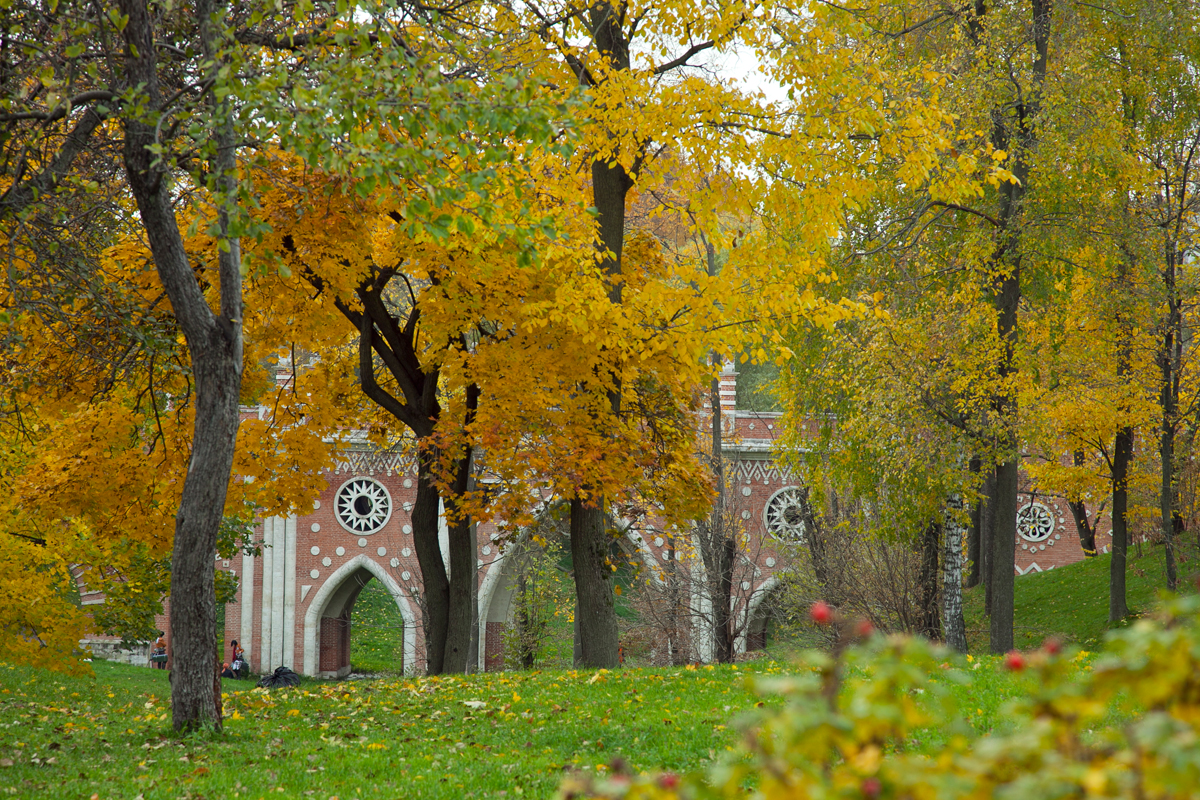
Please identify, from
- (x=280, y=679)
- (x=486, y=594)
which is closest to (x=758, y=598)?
(x=486, y=594)

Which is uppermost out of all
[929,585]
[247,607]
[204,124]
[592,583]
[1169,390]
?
[204,124]

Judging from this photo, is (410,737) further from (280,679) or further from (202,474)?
(280,679)

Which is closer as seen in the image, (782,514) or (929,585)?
(929,585)

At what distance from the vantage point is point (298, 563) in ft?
90.0

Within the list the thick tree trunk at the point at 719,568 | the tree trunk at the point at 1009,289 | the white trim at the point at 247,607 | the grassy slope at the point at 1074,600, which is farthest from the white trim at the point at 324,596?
the tree trunk at the point at 1009,289

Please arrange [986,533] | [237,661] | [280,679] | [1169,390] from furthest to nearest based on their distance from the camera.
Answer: [237,661], [280,679], [986,533], [1169,390]

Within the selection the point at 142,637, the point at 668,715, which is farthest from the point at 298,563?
the point at 668,715

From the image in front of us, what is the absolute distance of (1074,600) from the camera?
19562 millimetres

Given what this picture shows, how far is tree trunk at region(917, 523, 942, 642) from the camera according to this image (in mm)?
15008

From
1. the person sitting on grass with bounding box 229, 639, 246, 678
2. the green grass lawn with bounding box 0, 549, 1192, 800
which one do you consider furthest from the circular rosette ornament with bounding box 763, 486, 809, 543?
the person sitting on grass with bounding box 229, 639, 246, 678

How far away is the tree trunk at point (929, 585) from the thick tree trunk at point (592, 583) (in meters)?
6.16

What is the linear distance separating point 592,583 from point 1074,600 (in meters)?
13.1

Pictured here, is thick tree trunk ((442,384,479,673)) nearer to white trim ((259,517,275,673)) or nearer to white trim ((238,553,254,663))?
white trim ((259,517,275,673))

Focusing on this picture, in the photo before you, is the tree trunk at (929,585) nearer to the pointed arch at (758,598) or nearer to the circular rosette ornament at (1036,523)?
the pointed arch at (758,598)
